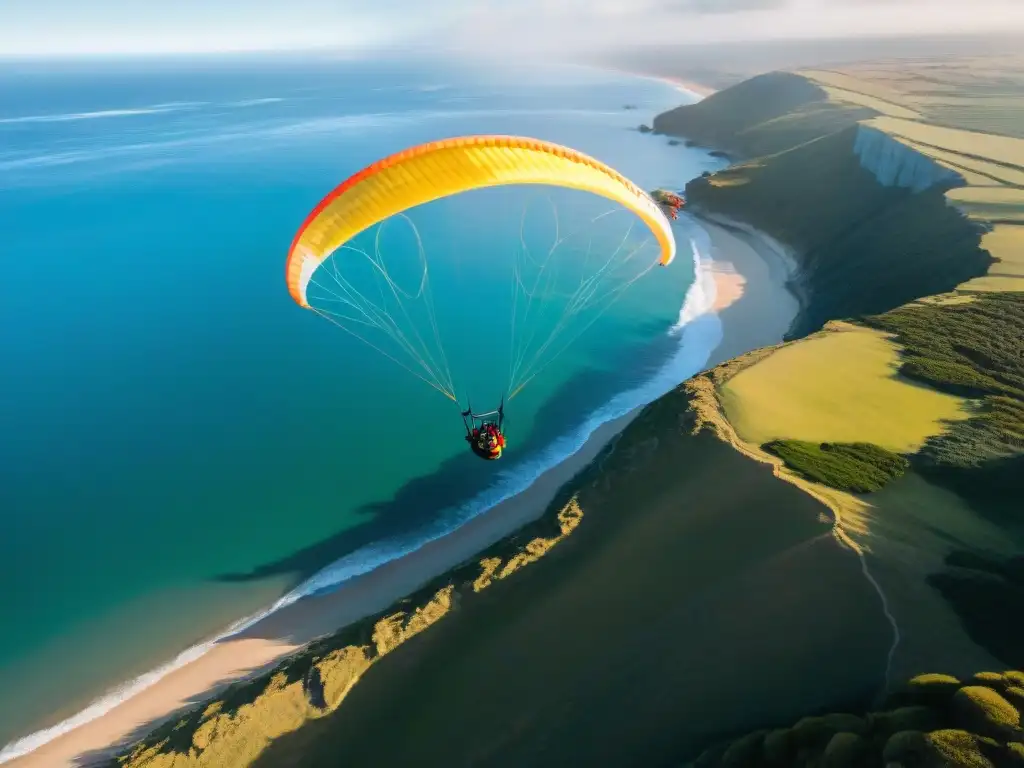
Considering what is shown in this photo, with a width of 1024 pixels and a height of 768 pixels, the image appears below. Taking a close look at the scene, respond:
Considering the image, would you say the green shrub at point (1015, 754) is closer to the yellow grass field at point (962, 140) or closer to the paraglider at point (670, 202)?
the paraglider at point (670, 202)

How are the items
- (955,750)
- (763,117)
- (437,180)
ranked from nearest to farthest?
(955,750) → (437,180) → (763,117)

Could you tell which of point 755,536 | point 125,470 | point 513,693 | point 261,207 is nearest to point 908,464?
point 755,536

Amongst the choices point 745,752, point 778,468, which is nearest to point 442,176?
point 745,752

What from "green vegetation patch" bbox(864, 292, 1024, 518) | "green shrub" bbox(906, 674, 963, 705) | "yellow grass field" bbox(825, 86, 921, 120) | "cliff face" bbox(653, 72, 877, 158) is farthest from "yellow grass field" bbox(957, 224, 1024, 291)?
"cliff face" bbox(653, 72, 877, 158)

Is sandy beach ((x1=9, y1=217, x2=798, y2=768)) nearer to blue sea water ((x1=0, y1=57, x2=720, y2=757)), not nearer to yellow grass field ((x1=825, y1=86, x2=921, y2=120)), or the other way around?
blue sea water ((x1=0, y1=57, x2=720, y2=757))

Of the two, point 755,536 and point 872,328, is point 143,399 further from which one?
point 872,328

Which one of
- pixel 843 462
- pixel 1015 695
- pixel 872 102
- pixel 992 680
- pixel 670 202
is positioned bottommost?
pixel 843 462

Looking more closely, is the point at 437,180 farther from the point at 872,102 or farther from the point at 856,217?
the point at 872,102

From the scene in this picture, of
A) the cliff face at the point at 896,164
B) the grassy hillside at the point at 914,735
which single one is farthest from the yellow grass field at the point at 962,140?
the grassy hillside at the point at 914,735
